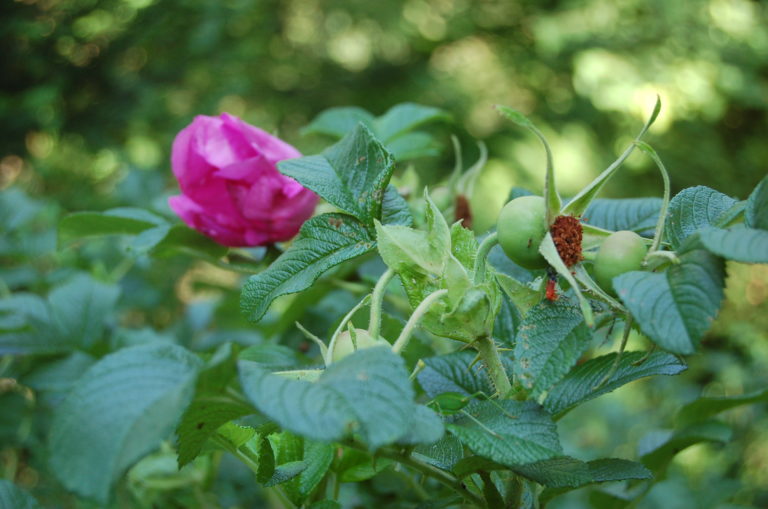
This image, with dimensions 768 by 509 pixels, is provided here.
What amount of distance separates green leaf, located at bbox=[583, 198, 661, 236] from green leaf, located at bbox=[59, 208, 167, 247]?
426mm

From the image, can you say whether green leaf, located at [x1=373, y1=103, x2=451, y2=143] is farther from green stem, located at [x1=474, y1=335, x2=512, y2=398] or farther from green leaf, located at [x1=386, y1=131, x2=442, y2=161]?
green stem, located at [x1=474, y1=335, x2=512, y2=398]

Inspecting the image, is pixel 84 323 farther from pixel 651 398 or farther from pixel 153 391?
pixel 651 398

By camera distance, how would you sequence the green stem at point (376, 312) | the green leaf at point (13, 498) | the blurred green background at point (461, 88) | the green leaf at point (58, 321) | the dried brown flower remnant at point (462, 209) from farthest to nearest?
the blurred green background at point (461, 88)
the green leaf at point (58, 321)
the dried brown flower remnant at point (462, 209)
the green leaf at point (13, 498)
the green stem at point (376, 312)

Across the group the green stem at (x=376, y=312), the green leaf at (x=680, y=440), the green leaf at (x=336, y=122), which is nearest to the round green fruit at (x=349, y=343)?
the green stem at (x=376, y=312)

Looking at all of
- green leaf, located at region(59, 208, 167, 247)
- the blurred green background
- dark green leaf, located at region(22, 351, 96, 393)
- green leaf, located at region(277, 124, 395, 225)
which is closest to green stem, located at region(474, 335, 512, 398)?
green leaf, located at region(277, 124, 395, 225)

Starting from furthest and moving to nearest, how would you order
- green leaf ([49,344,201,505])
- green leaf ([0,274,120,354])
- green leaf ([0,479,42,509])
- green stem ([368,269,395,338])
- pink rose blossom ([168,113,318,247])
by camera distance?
green leaf ([0,274,120,354]) < pink rose blossom ([168,113,318,247]) < green leaf ([0,479,42,509]) < green stem ([368,269,395,338]) < green leaf ([49,344,201,505])

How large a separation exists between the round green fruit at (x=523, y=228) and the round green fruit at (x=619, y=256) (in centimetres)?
3

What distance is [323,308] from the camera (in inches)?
35.1

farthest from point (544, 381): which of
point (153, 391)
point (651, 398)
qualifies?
point (651, 398)

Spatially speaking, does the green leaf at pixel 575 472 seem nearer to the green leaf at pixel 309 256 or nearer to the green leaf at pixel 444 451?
the green leaf at pixel 444 451

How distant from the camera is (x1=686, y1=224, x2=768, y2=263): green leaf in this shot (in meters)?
0.35

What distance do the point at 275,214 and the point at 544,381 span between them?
1.16 feet

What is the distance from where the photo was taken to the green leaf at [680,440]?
2.12ft

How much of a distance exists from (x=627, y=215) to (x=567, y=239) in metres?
0.22
